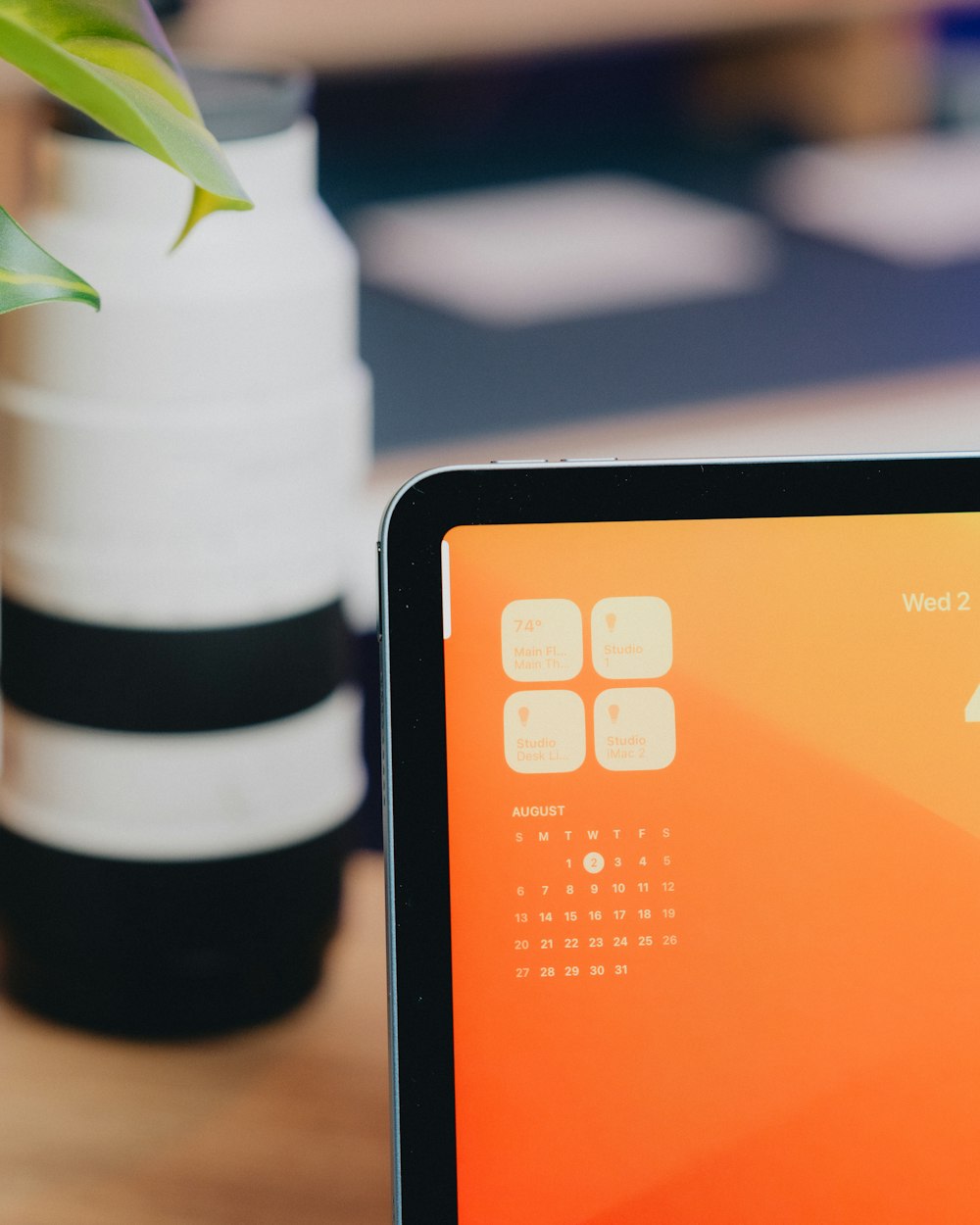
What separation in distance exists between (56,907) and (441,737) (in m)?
0.20

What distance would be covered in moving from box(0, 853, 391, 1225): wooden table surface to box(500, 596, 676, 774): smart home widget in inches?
6.3

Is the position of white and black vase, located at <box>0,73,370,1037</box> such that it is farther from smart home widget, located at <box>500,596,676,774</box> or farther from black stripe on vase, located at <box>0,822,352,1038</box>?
smart home widget, located at <box>500,596,676,774</box>

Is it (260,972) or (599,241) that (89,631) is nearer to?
(260,972)

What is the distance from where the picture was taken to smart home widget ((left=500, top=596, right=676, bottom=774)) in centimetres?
34

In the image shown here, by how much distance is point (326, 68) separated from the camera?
1.25 m

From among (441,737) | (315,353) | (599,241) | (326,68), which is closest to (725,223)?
(599,241)

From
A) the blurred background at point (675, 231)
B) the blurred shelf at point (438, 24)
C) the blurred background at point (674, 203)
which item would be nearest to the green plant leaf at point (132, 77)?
the blurred shelf at point (438, 24)

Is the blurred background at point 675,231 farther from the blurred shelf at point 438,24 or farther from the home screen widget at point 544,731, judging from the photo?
the home screen widget at point 544,731

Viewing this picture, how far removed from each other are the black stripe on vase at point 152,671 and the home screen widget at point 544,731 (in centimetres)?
16

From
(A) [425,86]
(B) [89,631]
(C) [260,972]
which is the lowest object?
(C) [260,972]

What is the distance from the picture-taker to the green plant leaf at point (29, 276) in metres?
0.27

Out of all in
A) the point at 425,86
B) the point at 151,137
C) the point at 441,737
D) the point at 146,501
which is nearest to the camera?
the point at 151,137

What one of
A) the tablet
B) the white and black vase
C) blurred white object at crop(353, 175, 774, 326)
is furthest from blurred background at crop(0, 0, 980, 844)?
the tablet

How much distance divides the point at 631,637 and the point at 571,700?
0.07 feet
